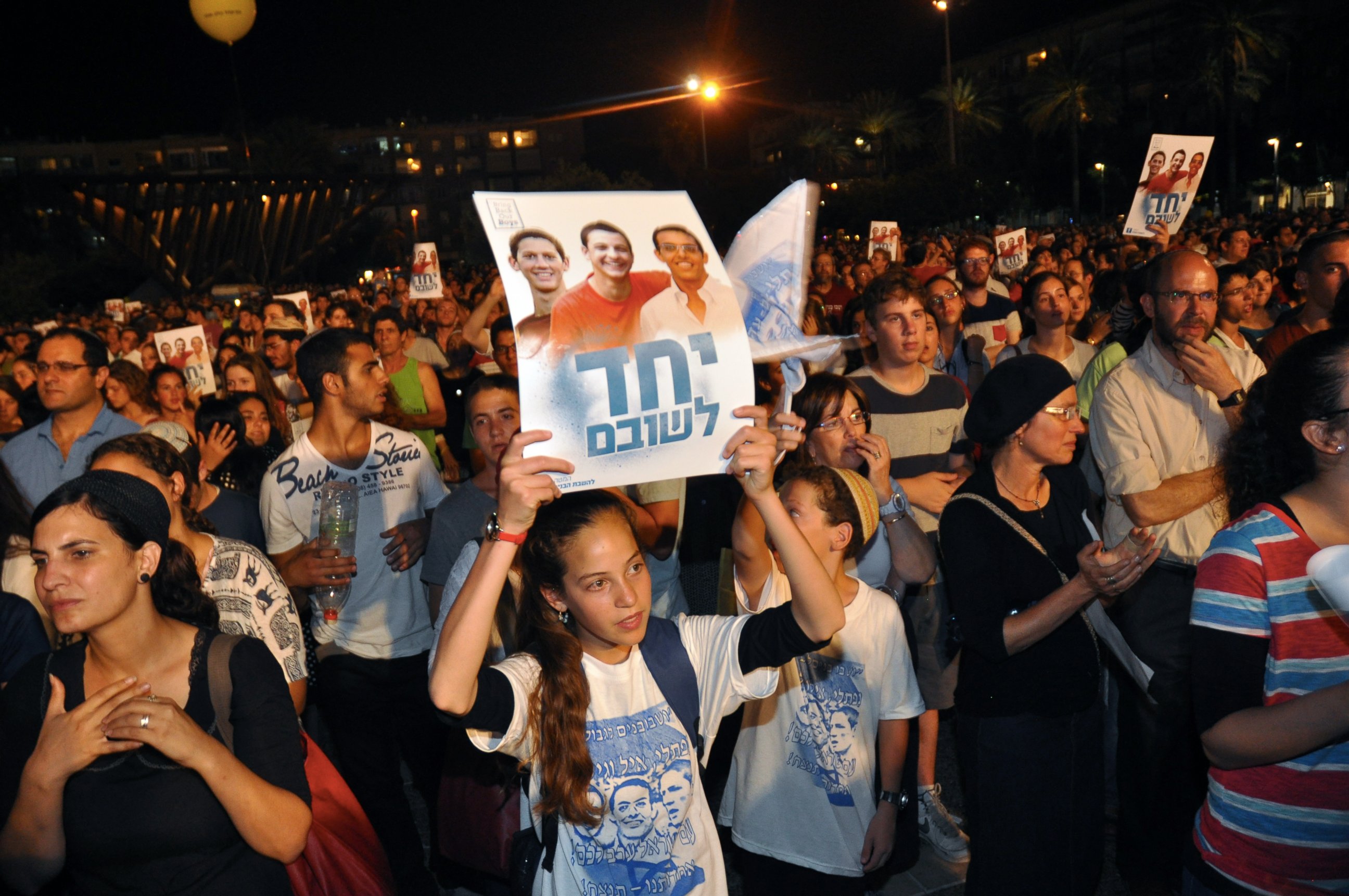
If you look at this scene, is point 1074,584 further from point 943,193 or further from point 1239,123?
point 1239,123

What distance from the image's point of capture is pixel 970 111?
67.7 meters

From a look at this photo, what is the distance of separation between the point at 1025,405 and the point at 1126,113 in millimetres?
84664

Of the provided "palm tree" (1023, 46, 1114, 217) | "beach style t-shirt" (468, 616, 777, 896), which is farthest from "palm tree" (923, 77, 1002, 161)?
"beach style t-shirt" (468, 616, 777, 896)

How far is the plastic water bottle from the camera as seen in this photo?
4.05 m

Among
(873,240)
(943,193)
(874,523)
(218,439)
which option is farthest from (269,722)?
(943,193)

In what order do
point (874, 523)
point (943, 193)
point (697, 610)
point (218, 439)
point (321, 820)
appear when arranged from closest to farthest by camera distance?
point (321, 820)
point (874, 523)
point (697, 610)
point (218, 439)
point (943, 193)

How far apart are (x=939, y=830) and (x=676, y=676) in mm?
2347

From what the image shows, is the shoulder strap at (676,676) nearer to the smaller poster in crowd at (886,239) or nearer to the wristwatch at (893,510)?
the wristwatch at (893,510)

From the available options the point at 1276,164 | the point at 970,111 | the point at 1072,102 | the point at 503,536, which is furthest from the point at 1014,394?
the point at 970,111

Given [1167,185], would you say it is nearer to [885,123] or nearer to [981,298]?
[981,298]

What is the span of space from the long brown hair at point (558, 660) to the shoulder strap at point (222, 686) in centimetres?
73

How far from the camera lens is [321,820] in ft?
9.03

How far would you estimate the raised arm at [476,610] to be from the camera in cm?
209

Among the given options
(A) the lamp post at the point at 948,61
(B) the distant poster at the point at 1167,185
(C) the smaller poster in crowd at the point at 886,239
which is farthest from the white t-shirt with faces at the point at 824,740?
(A) the lamp post at the point at 948,61
